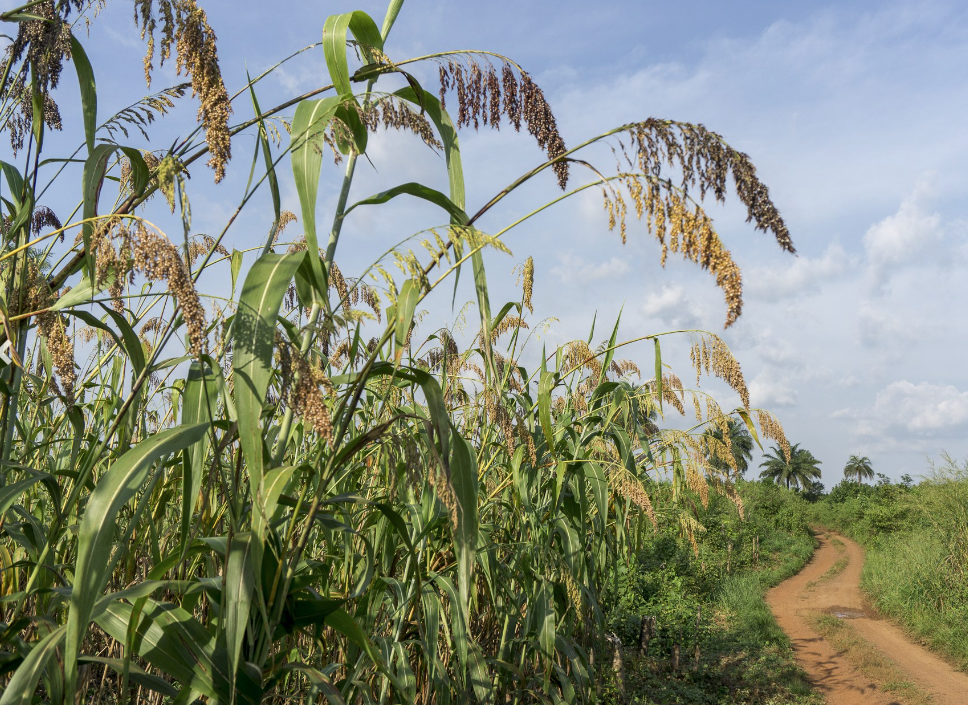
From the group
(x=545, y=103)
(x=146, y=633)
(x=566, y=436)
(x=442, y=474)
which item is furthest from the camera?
(x=566, y=436)

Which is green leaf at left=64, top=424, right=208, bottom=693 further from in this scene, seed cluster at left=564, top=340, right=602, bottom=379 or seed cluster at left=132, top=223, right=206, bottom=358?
seed cluster at left=564, top=340, right=602, bottom=379

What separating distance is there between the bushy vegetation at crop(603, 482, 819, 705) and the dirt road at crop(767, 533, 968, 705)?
289 millimetres

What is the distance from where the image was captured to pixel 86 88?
1400mm

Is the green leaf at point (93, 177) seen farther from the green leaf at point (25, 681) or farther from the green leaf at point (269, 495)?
the green leaf at point (25, 681)

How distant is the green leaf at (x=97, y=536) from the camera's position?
88cm

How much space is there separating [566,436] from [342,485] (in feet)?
3.83

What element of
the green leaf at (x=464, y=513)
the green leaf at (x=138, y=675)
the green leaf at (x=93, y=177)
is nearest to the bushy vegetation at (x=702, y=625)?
the green leaf at (x=464, y=513)

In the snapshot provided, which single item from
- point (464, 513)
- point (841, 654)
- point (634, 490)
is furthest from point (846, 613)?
point (464, 513)

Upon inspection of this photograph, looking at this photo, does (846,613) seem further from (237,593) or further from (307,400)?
(307,400)

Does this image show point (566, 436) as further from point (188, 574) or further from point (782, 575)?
point (782, 575)

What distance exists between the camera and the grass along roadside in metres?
6.09

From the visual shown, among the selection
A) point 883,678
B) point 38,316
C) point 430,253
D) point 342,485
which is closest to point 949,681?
point 883,678

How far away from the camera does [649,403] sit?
2967 mm

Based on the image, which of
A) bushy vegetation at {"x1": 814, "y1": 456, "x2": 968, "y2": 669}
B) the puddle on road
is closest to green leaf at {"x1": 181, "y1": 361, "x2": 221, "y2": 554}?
bushy vegetation at {"x1": 814, "y1": 456, "x2": 968, "y2": 669}
